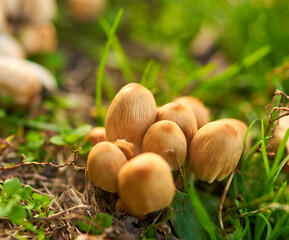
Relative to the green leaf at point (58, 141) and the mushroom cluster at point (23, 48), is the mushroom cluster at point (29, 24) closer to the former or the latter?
the mushroom cluster at point (23, 48)

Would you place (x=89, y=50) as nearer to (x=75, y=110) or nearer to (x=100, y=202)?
(x=75, y=110)

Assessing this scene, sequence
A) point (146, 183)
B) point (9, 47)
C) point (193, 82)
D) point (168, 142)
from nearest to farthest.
→ point (146, 183), point (168, 142), point (9, 47), point (193, 82)

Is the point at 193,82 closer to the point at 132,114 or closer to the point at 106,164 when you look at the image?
the point at 132,114

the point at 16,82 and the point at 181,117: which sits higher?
the point at 181,117

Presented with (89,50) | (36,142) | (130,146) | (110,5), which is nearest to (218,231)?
(130,146)

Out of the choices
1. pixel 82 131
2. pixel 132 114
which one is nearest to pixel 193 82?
pixel 82 131

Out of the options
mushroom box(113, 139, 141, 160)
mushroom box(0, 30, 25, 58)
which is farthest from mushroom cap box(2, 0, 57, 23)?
mushroom box(113, 139, 141, 160)
